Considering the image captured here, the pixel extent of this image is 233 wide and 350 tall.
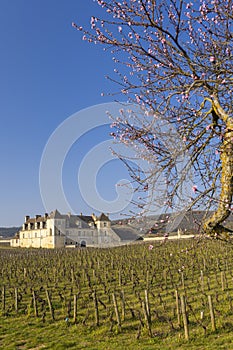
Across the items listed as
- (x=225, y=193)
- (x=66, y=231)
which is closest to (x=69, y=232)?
(x=66, y=231)

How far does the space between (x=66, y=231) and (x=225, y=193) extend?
188 feet

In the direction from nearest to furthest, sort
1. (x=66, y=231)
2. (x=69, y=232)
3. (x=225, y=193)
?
(x=225, y=193) < (x=66, y=231) < (x=69, y=232)

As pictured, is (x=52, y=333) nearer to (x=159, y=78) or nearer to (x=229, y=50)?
(x=159, y=78)

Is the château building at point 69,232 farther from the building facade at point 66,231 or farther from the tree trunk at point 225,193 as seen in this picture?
the tree trunk at point 225,193

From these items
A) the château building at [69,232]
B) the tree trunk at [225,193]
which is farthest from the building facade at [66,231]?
the tree trunk at [225,193]

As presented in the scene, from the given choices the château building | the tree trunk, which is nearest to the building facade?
the château building

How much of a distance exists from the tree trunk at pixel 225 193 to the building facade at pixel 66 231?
175 feet

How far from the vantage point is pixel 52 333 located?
8648mm

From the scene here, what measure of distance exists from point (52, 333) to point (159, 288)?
19.5ft

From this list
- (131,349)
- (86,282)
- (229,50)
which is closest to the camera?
(229,50)

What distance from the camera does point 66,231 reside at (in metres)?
59.0

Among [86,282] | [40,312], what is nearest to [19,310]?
[40,312]

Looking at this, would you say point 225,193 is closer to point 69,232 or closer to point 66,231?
point 66,231

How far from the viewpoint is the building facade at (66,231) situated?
187 ft
